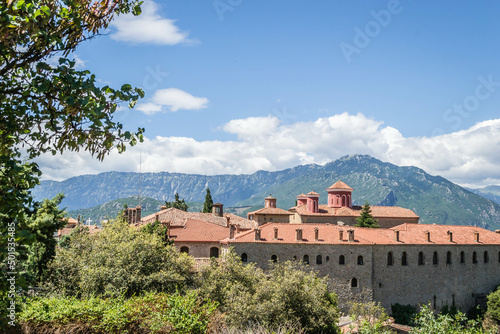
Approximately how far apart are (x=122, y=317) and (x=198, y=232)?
34.2 metres

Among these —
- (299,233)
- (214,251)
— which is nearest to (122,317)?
(299,233)

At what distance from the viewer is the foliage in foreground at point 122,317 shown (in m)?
9.62

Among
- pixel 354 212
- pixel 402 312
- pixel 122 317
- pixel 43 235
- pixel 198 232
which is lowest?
pixel 402 312

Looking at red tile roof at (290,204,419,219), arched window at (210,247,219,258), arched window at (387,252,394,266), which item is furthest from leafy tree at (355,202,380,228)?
arched window at (210,247,219,258)

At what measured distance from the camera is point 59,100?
5.91m

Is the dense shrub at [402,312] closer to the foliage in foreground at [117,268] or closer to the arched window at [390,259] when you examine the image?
the arched window at [390,259]

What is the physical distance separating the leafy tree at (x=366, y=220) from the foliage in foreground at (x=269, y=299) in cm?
3205

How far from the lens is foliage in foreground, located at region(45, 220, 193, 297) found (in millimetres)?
22469

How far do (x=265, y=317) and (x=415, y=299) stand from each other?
A: 26819mm

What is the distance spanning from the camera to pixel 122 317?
980cm

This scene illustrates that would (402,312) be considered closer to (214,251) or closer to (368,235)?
(368,235)

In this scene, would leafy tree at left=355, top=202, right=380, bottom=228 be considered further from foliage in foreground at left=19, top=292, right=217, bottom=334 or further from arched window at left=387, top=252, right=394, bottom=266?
foliage in foreground at left=19, top=292, right=217, bottom=334

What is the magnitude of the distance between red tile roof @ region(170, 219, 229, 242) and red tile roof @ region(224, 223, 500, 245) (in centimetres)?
402

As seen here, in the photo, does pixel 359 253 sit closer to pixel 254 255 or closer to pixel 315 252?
pixel 315 252
